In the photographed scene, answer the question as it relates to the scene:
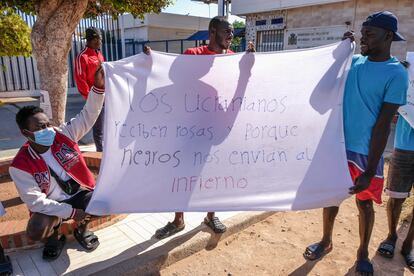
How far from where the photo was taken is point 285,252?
3.13 m

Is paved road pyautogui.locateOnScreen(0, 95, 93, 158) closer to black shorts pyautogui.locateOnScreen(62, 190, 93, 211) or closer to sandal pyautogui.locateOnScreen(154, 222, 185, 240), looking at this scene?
black shorts pyautogui.locateOnScreen(62, 190, 93, 211)

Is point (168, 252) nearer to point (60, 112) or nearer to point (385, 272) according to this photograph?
point (385, 272)

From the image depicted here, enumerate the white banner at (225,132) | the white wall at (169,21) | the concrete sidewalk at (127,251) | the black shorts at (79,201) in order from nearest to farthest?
the white banner at (225,132) → the concrete sidewalk at (127,251) → the black shorts at (79,201) → the white wall at (169,21)

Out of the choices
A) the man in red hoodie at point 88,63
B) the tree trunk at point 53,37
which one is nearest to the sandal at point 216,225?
the tree trunk at point 53,37

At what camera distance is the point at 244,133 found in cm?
263

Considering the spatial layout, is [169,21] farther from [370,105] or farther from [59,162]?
[370,105]

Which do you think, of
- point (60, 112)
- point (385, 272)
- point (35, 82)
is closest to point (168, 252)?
point (385, 272)

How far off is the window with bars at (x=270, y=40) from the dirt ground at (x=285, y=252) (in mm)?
10506

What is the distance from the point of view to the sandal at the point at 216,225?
128 inches

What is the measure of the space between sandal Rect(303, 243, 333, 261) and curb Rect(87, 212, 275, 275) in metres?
0.72

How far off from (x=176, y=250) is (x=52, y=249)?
1.03 meters

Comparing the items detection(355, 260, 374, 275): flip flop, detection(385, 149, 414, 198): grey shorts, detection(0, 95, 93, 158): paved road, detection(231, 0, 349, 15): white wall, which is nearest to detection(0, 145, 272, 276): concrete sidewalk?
detection(355, 260, 374, 275): flip flop

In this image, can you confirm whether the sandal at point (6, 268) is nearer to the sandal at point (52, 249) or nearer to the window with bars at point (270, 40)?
the sandal at point (52, 249)

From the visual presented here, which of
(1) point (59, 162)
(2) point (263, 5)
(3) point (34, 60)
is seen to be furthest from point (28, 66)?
(1) point (59, 162)
